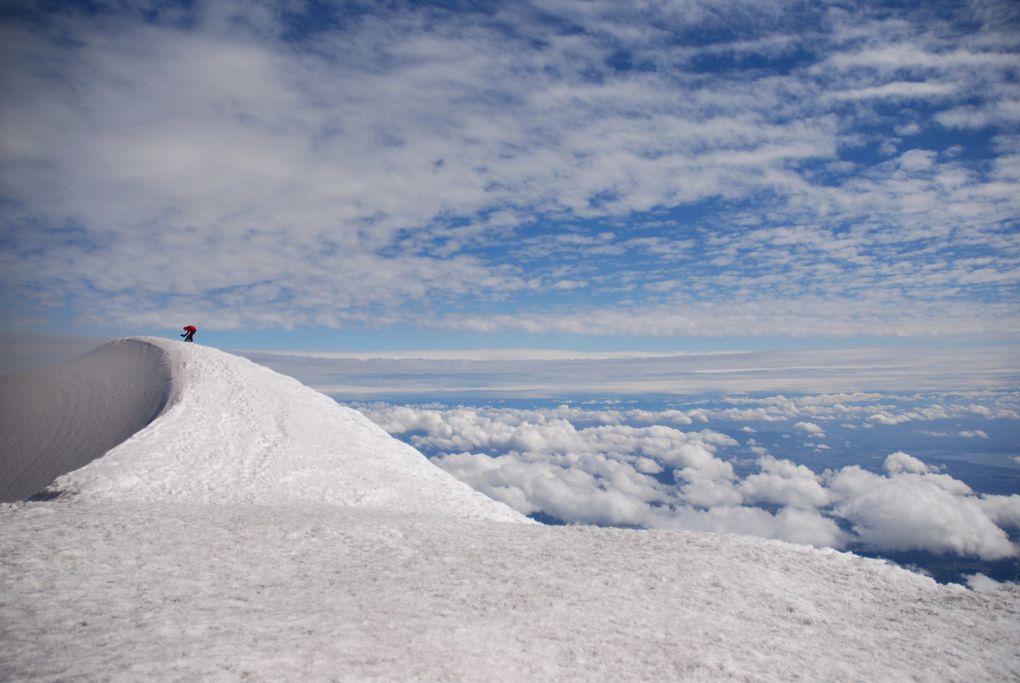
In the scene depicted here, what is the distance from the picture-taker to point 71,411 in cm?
3478

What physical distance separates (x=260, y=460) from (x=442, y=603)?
58.3ft

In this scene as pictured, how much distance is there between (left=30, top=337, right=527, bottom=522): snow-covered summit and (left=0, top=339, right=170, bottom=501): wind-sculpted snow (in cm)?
133

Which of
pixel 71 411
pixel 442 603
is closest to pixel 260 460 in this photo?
pixel 442 603

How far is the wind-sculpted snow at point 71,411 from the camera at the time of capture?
28117 mm

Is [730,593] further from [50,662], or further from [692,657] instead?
[50,662]

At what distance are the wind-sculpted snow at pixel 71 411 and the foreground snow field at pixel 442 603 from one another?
599 inches

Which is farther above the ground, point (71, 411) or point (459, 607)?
point (459, 607)

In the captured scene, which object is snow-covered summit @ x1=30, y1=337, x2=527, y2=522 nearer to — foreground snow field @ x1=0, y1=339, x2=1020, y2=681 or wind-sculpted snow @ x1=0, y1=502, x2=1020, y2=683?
foreground snow field @ x1=0, y1=339, x2=1020, y2=681

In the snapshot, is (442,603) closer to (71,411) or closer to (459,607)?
(459,607)

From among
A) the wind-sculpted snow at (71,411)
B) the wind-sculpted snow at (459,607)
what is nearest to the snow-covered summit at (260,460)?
the wind-sculpted snow at (71,411)

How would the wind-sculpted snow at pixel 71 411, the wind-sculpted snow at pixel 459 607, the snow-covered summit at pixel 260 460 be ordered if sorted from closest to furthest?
the wind-sculpted snow at pixel 459 607 → the snow-covered summit at pixel 260 460 → the wind-sculpted snow at pixel 71 411

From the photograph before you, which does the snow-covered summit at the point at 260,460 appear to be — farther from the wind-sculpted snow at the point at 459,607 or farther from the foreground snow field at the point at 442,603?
the wind-sculpted snow at the point at 459,607

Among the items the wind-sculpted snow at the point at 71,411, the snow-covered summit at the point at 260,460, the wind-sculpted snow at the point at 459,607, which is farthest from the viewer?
the wind-sculpted snow at the point at 71,411

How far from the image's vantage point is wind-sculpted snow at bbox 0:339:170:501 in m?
28.1
